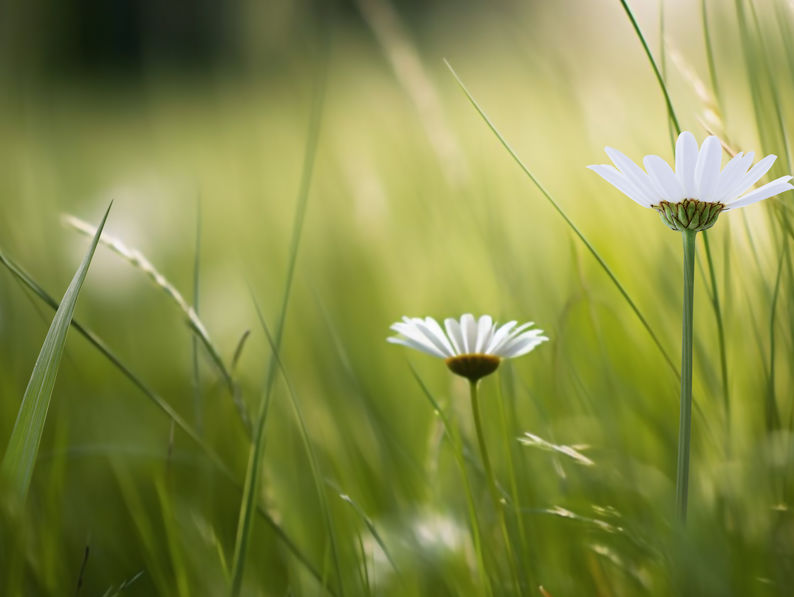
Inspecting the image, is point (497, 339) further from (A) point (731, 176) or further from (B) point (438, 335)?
(A) point (731, 176)

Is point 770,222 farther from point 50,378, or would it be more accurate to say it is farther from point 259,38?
point 259,38

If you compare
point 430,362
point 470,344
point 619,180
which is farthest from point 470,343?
point 430,362

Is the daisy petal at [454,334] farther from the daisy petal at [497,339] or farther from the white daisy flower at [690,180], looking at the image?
the white daisy flower at [690,180]

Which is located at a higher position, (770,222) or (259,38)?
(259,38)

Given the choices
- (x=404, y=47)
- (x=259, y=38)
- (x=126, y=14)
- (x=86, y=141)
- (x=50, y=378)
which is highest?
(x=126, y=14)

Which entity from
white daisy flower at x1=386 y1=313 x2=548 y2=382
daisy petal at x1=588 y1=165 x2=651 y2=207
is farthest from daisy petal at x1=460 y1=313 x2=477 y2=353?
daisy petal at x1=588 y1=165 x2=651 y2=207

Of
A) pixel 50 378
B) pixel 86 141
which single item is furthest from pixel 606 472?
pixel 86 141

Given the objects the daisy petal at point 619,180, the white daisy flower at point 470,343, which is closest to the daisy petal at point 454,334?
the white daisy flower at point 470,343
